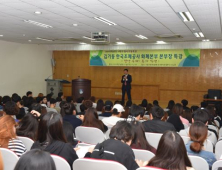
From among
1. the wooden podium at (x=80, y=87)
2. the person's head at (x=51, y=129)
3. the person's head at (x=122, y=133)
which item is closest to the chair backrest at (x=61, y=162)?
the person's head at (x=51, y=129)

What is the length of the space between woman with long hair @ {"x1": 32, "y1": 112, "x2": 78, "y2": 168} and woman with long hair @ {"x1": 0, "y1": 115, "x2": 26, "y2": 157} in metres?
0.27

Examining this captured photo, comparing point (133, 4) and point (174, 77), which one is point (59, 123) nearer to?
point (133, 4)

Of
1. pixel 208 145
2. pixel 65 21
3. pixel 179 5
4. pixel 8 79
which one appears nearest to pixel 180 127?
pixel 208 145

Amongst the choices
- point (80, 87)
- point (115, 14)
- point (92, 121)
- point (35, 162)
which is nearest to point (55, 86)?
point (80, 87)

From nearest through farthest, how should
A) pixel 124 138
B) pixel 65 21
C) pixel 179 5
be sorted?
pixel 124 138 < pixel 179 5 < pixel 65 21

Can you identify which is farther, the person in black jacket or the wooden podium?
the wooden podium

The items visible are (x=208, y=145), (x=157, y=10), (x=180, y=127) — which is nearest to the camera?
(x=208, y=145)

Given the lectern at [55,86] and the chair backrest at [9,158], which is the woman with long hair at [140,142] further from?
the lectern at [55,86]

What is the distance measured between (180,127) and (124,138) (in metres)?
2.72

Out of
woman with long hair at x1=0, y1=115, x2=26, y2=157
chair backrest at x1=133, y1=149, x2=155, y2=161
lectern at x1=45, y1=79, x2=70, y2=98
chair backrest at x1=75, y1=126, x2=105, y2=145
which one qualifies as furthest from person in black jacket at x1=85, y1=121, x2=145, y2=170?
lectern at x1=45, y1=79, x2=70, y2=98

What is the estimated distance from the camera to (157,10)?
20.8 ft

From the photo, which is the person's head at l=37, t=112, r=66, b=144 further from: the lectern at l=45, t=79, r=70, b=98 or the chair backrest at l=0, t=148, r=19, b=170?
the lectern at l=45, t=79, r=70, b=98

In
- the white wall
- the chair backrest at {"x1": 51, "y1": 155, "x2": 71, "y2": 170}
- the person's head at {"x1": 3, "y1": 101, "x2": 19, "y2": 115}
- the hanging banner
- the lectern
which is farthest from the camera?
the lectern

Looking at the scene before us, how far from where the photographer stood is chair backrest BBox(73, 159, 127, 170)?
2135mm
